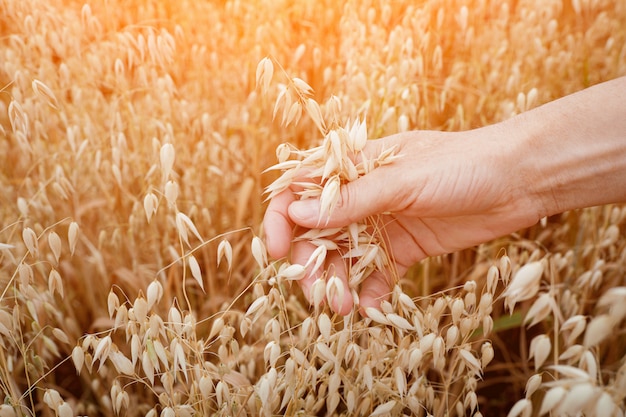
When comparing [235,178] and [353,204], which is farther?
[235,178]

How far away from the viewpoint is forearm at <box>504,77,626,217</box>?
69 cm

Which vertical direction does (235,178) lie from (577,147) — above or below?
below

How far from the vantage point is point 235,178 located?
1.15m

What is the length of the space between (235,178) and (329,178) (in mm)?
537

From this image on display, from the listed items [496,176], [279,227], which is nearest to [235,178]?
[279,227]

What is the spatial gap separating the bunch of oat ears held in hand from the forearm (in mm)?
189

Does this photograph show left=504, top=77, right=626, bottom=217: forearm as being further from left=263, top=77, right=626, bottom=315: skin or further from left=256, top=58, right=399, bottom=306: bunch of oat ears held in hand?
left=256, top=58, right=399, bottom=306: bunch of oat ears held in hand

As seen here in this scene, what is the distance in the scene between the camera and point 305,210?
2.28 ft

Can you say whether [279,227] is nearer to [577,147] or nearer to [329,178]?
[329,178]

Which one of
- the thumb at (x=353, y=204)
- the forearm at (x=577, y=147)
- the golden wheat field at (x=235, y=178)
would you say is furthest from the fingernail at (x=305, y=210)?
the forearm at (x=577, y=147)

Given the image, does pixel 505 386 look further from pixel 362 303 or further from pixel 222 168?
pixel 222 168

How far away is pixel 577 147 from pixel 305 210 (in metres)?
0.36

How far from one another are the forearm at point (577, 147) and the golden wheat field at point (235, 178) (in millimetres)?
135

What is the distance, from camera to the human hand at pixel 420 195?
68cm
